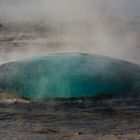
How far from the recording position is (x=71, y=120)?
6574mm

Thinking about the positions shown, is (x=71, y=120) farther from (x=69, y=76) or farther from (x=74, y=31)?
(x=74, y=31)

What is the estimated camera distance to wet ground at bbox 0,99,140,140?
5.96m

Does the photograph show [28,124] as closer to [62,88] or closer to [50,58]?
[62,88]

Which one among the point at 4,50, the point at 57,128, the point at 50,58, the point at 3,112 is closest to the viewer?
the point at 57,128

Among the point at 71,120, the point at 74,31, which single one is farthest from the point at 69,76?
the point at 74,31

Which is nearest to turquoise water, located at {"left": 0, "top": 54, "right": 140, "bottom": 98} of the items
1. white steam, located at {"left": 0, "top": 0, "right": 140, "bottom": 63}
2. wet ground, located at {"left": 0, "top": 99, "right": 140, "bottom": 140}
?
wet ground, located at {"left": 0, "top": 99, "right": 140, "bottom": 140}

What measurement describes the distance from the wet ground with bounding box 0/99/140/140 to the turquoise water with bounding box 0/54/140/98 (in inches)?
9.0

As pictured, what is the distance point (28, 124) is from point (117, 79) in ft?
5.88

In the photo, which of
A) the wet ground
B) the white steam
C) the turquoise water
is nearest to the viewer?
the wet ground

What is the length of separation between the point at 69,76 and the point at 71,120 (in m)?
1.20

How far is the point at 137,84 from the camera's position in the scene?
7633 mm

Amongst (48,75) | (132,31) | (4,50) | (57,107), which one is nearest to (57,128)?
(57,107)

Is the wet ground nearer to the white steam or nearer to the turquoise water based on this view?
the turquoise water

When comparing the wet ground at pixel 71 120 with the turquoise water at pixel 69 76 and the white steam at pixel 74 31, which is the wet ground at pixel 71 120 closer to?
the turquoise water at pixel 69 76
